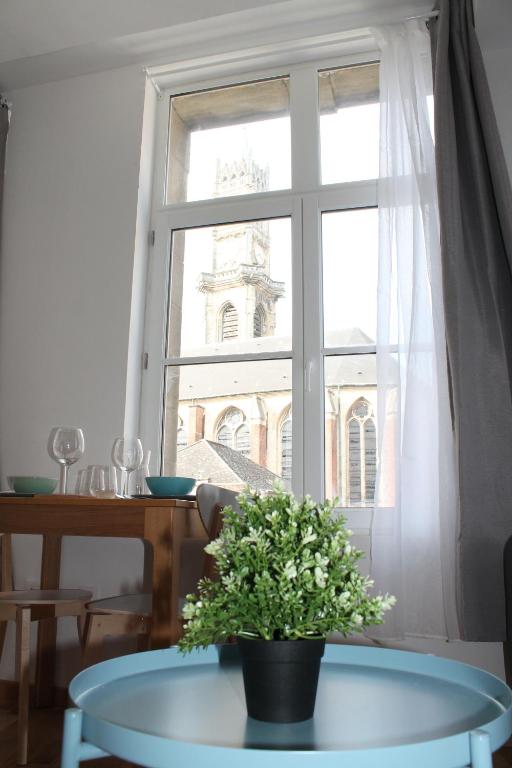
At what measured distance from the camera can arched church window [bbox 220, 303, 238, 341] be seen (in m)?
3.16

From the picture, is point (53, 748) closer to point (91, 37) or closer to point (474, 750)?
point (474, 750)

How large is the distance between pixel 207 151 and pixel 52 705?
8.98ft

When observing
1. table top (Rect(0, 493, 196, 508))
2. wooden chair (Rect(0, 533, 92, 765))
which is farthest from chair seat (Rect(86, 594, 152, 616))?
table top (Rect(0, 493, 196, 508))

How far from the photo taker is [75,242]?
336 centimetres

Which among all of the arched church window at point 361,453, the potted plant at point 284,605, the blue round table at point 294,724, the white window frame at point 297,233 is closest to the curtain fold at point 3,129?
the white window frame at point 297,233

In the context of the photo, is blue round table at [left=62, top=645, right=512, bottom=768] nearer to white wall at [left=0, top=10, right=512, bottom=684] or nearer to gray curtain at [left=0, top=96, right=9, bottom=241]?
white wall at [left=0, top=10, right=512, bottom=684]

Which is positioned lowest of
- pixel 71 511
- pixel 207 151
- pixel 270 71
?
pixel 71 511

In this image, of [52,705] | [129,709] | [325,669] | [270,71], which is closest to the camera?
[129,709]

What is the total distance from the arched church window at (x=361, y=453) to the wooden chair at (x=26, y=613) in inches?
46.1

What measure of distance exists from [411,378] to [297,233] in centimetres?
98

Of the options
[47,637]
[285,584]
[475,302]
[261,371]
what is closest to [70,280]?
[261,371]

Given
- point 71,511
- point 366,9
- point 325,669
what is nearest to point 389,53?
point 366,9

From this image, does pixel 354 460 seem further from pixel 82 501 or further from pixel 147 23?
pixel 147 23

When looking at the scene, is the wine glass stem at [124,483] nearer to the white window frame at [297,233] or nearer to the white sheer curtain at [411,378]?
the white window frame at [297,233]
